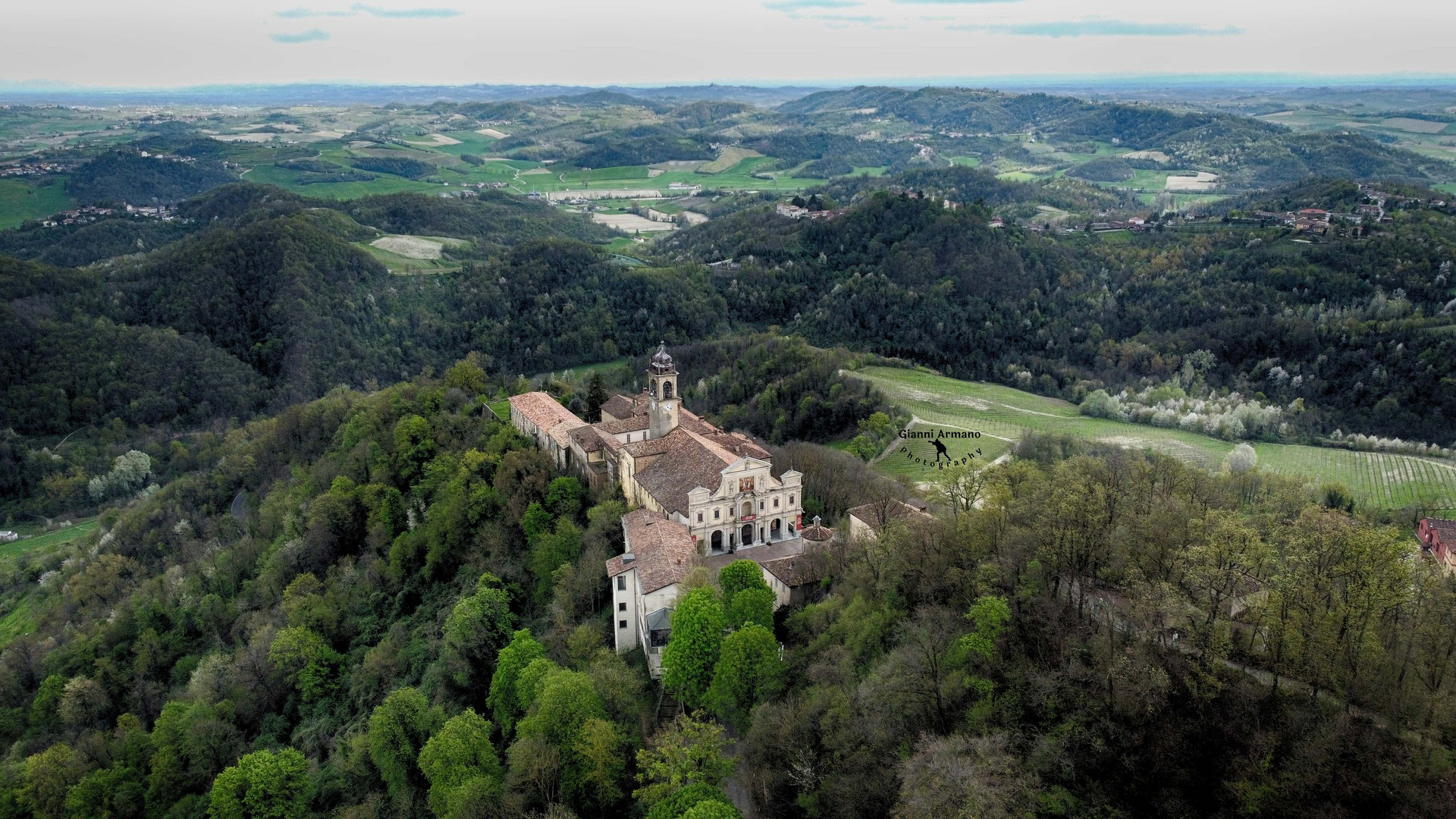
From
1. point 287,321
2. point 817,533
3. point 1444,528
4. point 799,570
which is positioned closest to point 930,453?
point 817,533

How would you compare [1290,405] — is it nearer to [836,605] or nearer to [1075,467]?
[1075,467]

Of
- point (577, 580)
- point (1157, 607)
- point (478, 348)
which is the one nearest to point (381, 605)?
point (577, 580)

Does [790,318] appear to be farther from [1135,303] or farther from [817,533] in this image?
[817,533]

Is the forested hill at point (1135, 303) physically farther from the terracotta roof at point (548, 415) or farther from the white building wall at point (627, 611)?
the white building wall at point (627, 611)

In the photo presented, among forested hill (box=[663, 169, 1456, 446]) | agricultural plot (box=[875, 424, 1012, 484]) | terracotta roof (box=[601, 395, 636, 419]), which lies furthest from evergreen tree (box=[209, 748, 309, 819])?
forested hill (box=[663, 169, 1456, 446])

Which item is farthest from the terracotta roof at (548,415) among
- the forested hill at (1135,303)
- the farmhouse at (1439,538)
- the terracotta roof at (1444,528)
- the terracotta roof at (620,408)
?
the forested hill at (1135,303)
